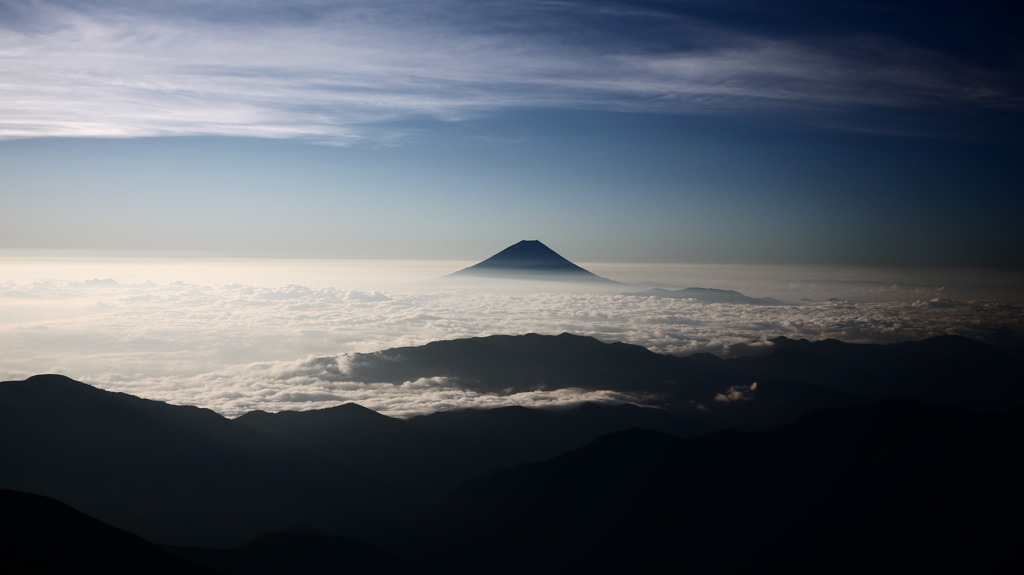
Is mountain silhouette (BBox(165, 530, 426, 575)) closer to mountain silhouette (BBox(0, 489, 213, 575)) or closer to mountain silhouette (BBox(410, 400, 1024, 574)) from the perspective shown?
mountain silhouette (BBox(410, 400, 1024, 574))

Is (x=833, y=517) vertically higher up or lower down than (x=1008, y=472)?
lower down

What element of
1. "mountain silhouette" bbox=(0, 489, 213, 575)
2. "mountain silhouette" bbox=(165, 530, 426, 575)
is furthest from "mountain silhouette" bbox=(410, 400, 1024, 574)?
"mountain silhouette" bbox=(0, 489, 213, 575)

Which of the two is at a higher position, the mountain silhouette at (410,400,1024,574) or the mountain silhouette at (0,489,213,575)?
the mountain silhouette at (0,489,213,575)

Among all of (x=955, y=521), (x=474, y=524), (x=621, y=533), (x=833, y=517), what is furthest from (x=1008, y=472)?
→ (x=474, y=524)

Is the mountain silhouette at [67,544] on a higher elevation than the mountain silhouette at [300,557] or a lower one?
higher

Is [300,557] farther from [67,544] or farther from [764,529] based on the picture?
[764,529]

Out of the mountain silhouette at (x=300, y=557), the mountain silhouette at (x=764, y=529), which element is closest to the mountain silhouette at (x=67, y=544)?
the mountain silhouette at (x=300, y=557)

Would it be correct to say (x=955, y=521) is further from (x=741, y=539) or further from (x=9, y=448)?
(x=9, y=448)

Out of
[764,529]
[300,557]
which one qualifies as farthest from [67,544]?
[764,529]

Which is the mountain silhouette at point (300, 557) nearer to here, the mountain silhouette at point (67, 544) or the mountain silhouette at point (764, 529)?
the mountain silhouette at point (764, 529)

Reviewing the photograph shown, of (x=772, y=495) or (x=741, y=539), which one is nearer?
(x=741, y=539)

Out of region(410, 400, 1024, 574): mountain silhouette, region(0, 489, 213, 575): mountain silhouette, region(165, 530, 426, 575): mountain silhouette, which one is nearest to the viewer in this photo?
region(0, 489, 213, 575): mountain silhouette
